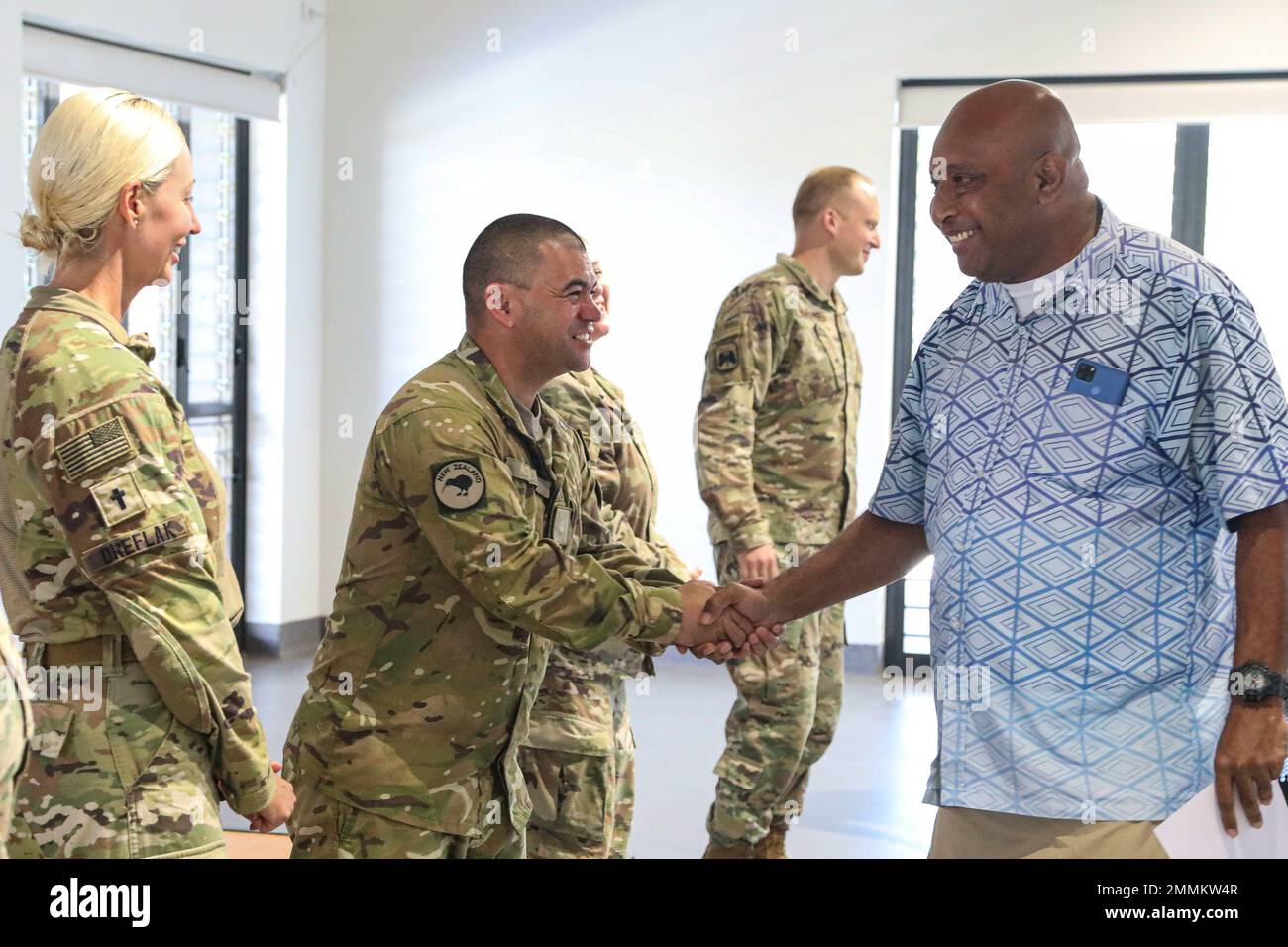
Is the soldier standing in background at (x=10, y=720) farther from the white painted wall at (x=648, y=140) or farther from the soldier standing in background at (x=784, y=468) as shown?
the white painted wall at (x=648, y=140)

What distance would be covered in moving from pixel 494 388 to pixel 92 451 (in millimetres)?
588

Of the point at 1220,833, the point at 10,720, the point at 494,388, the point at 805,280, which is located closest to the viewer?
the point at 10,720

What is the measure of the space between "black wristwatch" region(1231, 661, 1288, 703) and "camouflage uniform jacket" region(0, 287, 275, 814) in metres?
1.25

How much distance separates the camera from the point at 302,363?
7047mm

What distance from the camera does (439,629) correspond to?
205 centimetres

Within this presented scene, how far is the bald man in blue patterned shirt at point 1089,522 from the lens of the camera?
1.79 meters

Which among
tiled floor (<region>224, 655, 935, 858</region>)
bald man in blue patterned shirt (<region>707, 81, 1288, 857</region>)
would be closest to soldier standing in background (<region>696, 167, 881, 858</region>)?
tiled floor (<region>224, 655, 935, 858</region>)

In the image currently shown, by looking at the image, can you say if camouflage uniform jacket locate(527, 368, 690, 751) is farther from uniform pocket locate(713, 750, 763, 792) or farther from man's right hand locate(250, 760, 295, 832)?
uniform pocket locate(713, 750, 763, 792)

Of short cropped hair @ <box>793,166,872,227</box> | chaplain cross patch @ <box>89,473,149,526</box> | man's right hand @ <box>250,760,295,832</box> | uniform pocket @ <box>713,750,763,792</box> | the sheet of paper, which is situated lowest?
uniform pocket @ <box>713,750,763,792</box>

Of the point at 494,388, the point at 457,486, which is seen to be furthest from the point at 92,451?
the point at 494,388

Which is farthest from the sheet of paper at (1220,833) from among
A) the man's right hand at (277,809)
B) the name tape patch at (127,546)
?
the name tape patch at (127,546)

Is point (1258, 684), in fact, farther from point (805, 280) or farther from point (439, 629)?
point (805, 280)

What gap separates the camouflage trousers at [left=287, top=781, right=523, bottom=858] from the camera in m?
2.02

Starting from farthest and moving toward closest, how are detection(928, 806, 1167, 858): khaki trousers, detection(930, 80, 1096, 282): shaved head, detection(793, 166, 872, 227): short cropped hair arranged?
1. detection(793, 166, 872, 227): short cropped hair
2. detection(930, 80, 1096, 282): shaved head
3. detection(928, 806, 1167, 858): khaki trousers
